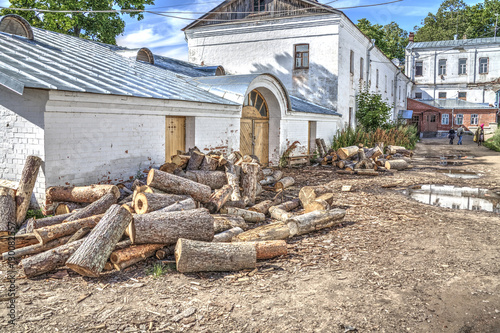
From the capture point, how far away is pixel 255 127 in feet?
51.3

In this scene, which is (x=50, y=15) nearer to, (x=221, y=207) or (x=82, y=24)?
(x=82, y=24)

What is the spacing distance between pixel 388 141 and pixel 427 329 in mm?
21821

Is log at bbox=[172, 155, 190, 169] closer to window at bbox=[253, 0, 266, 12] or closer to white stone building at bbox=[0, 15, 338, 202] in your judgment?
white stone building at bbox=[0, 15, 338, 202]

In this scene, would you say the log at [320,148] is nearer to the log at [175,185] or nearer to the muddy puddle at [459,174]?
the muddy puddle at [459,174]

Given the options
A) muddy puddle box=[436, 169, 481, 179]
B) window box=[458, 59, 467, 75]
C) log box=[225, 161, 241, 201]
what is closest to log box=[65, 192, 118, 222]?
log box=[225, 161, 241, 201]

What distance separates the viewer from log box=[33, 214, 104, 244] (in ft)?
18.2

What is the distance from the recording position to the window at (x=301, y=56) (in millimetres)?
22203

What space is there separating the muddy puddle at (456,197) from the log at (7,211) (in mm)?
9244

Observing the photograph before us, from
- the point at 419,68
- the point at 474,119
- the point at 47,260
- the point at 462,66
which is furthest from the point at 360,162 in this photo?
the point at 462,66

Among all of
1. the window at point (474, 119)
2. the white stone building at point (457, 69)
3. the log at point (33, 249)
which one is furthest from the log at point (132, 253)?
the white stone building at point (457, 69)

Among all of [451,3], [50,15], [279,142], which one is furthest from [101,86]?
[451,3]

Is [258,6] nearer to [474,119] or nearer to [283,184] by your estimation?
[283,184]

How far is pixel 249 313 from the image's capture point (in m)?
4.14

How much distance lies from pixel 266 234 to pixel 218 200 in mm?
1762
